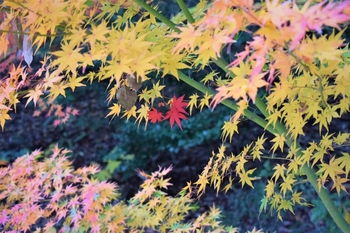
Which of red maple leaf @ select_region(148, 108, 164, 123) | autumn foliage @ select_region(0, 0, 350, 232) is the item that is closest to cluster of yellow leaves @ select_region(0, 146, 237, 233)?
autumn foliage @ select_region(0, 0, 350, 232)

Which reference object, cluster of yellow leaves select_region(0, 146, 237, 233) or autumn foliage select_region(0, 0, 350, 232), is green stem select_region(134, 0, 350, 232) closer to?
autumn foliage select_region(0, 0, 350, 232)

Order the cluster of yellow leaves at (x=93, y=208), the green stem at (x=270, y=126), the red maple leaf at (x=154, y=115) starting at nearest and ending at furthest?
the green stem at (x=270, y=126) < the red maple leaf at (x=154, y=115) < the cluster of yellow leaves at (x=93, y=208)

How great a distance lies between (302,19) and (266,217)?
8.09 feet

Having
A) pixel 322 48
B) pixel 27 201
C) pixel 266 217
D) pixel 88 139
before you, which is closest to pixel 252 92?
pixel 322 48

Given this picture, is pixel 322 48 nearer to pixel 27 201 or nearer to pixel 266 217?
pixel 27 201

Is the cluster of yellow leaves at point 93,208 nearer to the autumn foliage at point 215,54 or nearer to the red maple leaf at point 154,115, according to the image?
the autumn foliage at point 215,54

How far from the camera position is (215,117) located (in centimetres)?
362

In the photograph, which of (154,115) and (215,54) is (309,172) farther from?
(215,54)

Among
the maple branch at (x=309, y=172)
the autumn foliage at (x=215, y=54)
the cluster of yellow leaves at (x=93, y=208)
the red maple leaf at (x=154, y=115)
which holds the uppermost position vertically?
the autumn foliage at (x=215, y=54)

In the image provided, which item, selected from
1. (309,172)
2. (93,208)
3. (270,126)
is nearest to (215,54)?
(270,126)

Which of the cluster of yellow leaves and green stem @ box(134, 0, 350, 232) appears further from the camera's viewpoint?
the cluster of yellow leaves

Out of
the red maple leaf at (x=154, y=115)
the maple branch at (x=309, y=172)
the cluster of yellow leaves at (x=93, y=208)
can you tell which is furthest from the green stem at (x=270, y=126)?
the cluster of yellow leaves at (x=93, y=208)

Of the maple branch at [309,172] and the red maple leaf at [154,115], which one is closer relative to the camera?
the maple branch at [309,172]

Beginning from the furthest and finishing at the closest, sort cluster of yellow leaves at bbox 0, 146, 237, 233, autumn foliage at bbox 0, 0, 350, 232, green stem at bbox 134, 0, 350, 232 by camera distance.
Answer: cluster of yellow leaves at bbox 0, 146, 237, 233, green stem at bbox 134, 0, 350, 232, autumn foliage at bbox 0, 0, 350, 232
